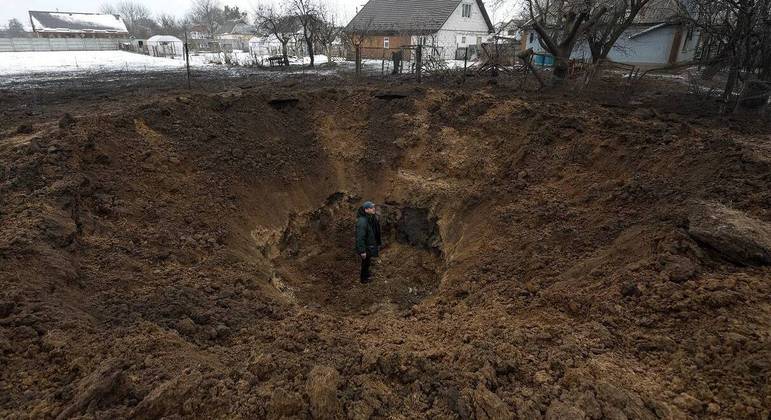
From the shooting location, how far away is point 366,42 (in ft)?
117

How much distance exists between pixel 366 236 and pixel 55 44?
5063 centimetres

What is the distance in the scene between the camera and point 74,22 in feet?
180

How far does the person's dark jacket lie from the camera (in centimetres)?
774

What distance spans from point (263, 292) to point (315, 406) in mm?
3072

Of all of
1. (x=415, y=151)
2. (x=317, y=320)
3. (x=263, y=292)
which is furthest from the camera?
(x=415, y=151)

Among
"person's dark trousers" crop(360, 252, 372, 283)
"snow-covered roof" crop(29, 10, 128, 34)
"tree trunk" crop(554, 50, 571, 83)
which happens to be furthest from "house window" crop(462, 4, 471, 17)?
"snow-covered roof" crop(29, 10, 128, 34)

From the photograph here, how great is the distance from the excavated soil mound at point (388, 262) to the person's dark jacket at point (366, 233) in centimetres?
79

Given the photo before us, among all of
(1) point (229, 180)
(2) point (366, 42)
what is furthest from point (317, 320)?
(2) point (366, 42)

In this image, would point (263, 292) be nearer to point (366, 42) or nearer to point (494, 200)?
point (494, 200)

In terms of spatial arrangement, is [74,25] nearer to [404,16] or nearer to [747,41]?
[404,16]

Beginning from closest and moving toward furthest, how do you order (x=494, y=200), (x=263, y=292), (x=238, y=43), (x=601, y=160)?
1. (x=263, y=292)
2. (x=601, y=160)
3. (x=494, y=200)
4. (x=238, y=43)

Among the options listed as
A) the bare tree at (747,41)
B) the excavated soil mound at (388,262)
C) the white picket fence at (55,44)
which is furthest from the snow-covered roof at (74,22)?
the bare tree at (747,41)

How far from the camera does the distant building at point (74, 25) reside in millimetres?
52375

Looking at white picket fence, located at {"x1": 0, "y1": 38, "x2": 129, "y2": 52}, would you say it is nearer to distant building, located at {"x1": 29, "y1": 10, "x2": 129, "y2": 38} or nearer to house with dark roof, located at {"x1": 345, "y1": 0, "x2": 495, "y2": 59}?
distant building, located at {"x1": 29, "y1": 10, "x2": 129, "y2": 38}
